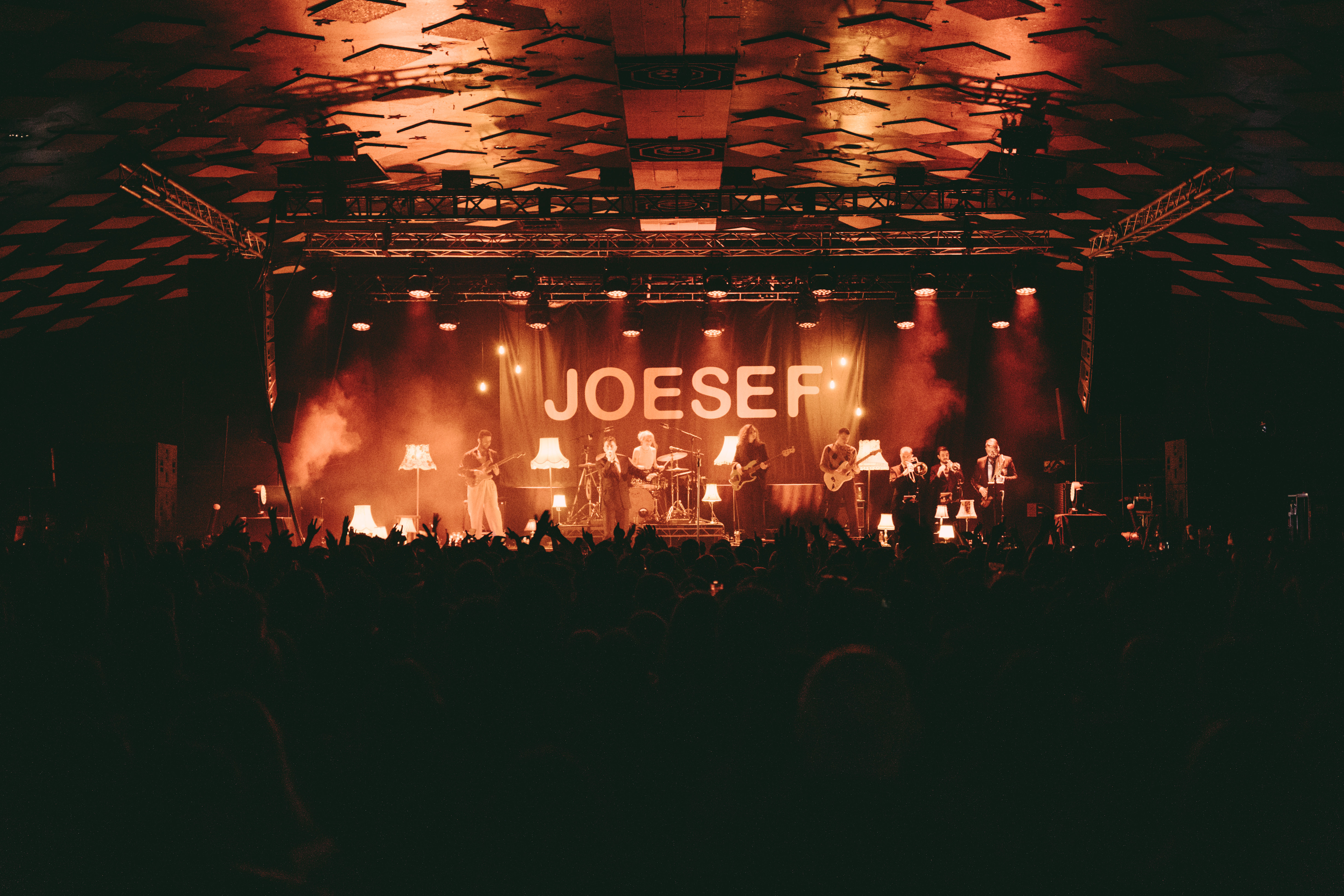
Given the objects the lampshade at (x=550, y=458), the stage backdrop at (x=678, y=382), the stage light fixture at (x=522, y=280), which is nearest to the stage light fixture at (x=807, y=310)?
the stage backdrop at (x=678, y=382)

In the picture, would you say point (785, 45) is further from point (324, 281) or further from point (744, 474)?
point (744, 474)

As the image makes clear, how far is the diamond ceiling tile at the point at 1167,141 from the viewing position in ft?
27.4

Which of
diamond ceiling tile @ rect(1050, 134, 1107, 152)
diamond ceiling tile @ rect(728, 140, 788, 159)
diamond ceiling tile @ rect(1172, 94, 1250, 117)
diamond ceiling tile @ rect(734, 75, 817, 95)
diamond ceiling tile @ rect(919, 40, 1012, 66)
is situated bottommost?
diamond ceiling tile @ rect(1172, 94, 1250, 117)

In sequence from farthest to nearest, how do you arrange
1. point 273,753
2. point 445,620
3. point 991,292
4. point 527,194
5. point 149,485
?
point 991,292 → point 149,485 → point 527,194 → point 445,620 → point 273,753

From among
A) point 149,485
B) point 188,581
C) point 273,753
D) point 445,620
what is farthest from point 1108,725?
point 149,485

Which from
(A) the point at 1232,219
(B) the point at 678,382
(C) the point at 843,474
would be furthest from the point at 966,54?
(B) the point at 678,382

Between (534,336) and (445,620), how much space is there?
1290 cm

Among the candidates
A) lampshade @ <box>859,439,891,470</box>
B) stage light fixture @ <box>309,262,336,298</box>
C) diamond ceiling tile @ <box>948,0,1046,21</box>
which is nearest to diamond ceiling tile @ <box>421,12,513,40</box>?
diamond ceiling tile @ <box>948,0,1046,21</box>

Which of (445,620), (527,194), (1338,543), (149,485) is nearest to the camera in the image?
(445,620)

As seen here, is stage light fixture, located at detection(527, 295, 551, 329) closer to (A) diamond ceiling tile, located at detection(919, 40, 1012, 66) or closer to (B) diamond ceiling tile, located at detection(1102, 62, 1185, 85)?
(A) diamond ceiling tile, located at detection(919, 40, 1012, 66)

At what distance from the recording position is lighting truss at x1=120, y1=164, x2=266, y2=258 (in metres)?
8.81

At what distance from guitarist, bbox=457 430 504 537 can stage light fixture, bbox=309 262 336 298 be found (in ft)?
12.4

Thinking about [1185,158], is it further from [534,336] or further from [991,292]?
[534,336]

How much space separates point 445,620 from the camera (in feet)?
8.45
